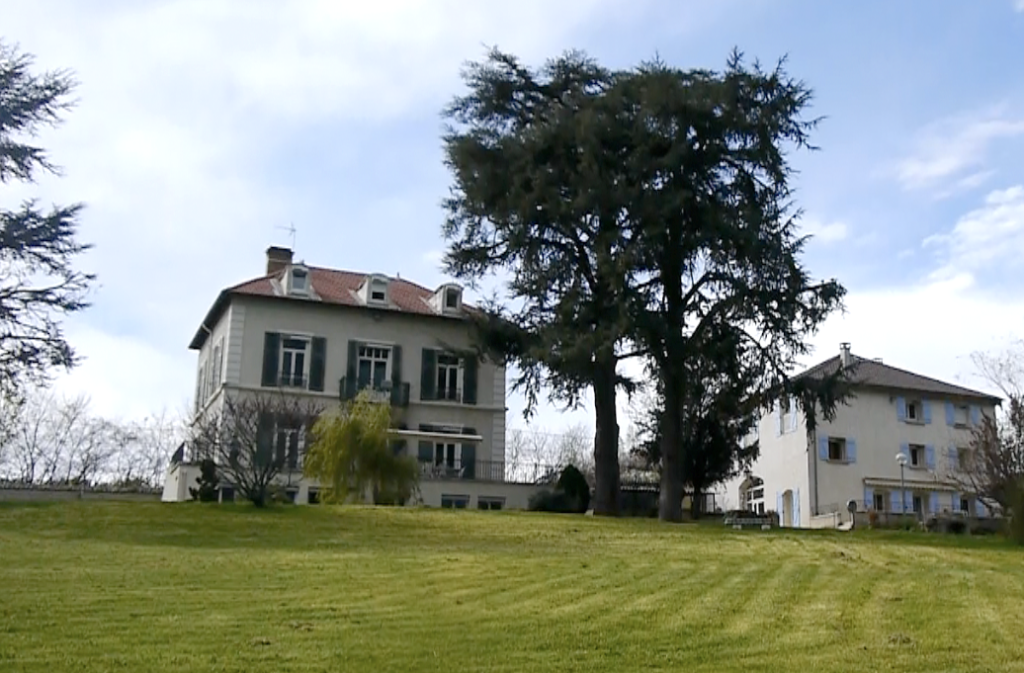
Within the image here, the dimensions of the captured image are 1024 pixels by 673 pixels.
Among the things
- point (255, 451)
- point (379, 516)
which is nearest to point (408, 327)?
point (255, 451)

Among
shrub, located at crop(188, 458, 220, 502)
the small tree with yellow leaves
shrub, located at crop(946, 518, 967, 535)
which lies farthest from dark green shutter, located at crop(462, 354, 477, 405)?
shrub, located at crop(946, 518, 967, 535)

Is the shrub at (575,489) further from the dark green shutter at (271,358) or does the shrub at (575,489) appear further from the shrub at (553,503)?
the dark green shutter at (271,358)

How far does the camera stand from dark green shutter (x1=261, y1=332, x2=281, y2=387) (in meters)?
38.3

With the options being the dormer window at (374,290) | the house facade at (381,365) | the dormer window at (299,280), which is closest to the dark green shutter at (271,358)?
the house facade at (381,365)

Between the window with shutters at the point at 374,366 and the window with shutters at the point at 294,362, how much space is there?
180 cm

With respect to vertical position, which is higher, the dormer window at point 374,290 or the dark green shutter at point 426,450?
the dormer window at point 374,290

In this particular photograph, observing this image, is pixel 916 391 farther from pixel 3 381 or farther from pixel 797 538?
pixel 3 381

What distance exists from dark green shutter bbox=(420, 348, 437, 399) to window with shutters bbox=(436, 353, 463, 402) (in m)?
0.15

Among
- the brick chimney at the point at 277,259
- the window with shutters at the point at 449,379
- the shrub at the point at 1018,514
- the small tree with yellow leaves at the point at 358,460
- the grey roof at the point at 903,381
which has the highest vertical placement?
the brick chimney at the point at 277,259

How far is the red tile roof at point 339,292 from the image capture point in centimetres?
3909

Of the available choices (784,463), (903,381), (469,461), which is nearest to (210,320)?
(469,461)

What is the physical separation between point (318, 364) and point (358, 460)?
9.98 meters

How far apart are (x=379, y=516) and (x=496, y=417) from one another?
54.7 ft

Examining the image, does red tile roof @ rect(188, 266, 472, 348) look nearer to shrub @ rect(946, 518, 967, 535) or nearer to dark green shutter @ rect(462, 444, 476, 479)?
dark green shutter @ rect(462, 444, 476, 479)
